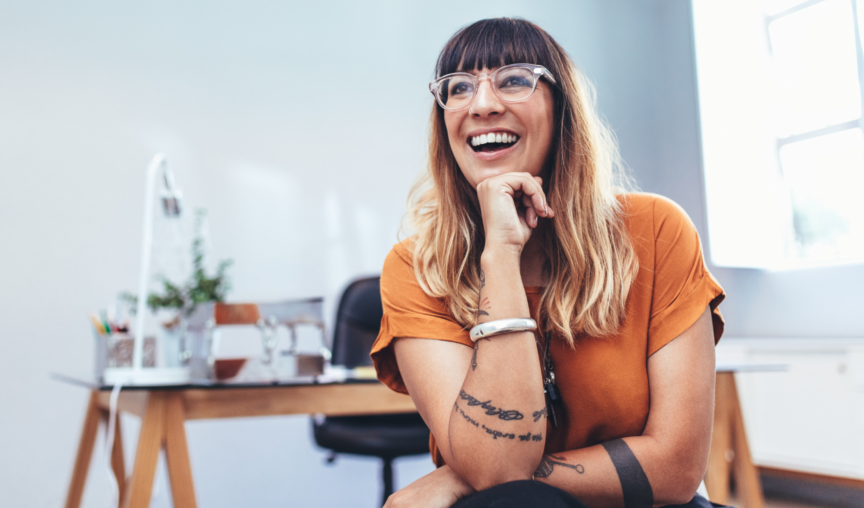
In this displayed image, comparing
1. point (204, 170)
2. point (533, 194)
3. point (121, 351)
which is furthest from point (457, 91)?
point (204, 170)

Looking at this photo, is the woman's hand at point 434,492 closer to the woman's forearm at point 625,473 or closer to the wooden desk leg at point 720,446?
the woman's forearm at point 625,473

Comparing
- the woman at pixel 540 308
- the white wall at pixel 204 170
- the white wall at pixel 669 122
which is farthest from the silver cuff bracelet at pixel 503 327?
the white wall at pixel 669 122

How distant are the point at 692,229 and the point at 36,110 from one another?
9.00 feet

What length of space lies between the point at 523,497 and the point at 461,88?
0.65 m

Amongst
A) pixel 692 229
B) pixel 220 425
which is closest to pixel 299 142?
pixel 220 425

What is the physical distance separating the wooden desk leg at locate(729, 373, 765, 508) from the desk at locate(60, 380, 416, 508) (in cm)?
109

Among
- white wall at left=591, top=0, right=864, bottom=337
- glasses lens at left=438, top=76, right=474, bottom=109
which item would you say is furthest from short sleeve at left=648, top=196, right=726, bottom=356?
white wall at left=591, top=0, right=864, bottom=337

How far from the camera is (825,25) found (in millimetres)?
3375

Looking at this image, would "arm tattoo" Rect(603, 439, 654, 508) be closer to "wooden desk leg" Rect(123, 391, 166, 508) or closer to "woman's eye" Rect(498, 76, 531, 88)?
"woman's eye" Rect(498, 76, 531, 88)

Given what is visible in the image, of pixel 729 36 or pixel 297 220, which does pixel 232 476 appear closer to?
pixel 297 220

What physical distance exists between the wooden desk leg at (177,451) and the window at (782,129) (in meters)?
2.86

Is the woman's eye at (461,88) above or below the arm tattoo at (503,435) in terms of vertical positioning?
above

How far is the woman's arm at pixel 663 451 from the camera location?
79cm

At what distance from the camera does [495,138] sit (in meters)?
0.98
